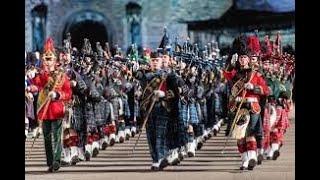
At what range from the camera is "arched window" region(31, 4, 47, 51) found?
189 inches

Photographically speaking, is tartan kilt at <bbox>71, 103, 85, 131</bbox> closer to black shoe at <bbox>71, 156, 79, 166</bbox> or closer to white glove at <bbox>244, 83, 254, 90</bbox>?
black shoe at <bbox>71, 156, 79, 166</bbox>

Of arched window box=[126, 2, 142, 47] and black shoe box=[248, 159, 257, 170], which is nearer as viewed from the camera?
black shoe box=[248, 159, 257, 170]

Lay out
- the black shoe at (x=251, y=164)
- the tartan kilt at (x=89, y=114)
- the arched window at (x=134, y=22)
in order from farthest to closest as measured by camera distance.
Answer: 1. the tartan kilt at (x=89, y=114)
2. the arched window at (x=134, y=22)
3. the black shoe at (x=251, y=164)

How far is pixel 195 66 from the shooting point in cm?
486

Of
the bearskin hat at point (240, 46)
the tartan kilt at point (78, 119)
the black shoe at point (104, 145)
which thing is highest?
the bearskin hat at point (240, 46)

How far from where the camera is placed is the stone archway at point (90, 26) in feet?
16.0

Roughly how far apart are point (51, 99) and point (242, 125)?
55.9 inches

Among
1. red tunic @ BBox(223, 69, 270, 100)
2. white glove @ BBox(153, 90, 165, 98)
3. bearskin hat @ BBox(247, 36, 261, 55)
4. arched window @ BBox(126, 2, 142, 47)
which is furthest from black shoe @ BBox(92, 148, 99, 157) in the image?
bearskin hat @ BBox(247, 36, 261, 55)

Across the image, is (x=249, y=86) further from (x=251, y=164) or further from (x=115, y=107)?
(x=115, y=107)

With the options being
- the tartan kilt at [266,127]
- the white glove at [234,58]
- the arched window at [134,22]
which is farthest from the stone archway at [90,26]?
the tartan kilt at [266,127]

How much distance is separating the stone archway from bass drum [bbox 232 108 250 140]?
43.7 inches

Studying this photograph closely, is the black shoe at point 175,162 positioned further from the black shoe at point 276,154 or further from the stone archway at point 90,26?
the stone archway at point 90,26
